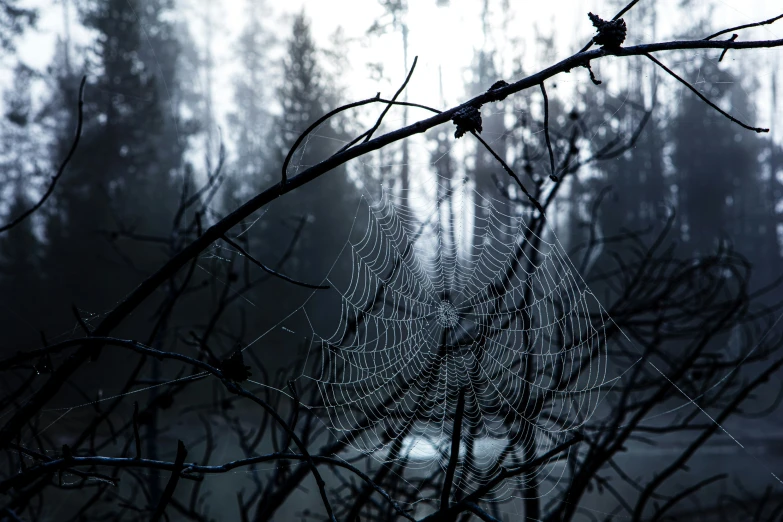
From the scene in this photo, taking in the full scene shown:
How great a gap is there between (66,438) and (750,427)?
1838cm

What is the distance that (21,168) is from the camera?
14680 mm

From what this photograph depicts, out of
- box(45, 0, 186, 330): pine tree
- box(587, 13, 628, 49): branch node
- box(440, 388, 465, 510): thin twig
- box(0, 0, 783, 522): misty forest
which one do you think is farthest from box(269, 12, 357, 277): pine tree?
box(440, 388, 465, 510): thin twig

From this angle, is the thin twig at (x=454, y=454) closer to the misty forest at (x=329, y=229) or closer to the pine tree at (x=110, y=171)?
the misty forest at (x=329, y=229)

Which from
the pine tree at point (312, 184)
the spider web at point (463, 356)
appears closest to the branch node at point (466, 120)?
the spider web at point (463, 356)

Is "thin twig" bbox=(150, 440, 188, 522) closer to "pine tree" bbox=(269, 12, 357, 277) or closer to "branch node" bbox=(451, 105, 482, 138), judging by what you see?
"branch node" bbox=(451, 105, 482, 138)

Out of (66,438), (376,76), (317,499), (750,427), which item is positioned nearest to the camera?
(376,76)

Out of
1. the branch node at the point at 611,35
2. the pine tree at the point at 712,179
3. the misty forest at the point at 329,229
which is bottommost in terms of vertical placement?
the branch node at the point at 611,35

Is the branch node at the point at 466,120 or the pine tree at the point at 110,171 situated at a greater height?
the pine tree at the point at 110,171

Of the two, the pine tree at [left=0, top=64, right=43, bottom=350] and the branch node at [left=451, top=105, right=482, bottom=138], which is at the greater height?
the pine tree at [left=0, top=64, right=43, bottom=350]

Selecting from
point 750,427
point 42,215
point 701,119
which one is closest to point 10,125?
point 42,215

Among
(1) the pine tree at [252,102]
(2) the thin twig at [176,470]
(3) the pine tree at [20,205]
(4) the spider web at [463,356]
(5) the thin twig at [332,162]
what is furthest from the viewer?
(1) the pine tree at [252,102]

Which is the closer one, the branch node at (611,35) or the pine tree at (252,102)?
the branch node at (611,35)

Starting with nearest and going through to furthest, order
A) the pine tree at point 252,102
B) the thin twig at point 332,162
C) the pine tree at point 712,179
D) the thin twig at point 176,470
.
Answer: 1. the thin twig at point 176,470
2. the thin twig at point 332,162
3. the pine tree at point 252,102
4. the pine tree at point 712,179

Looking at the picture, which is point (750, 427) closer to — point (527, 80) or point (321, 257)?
point (321, 257)
